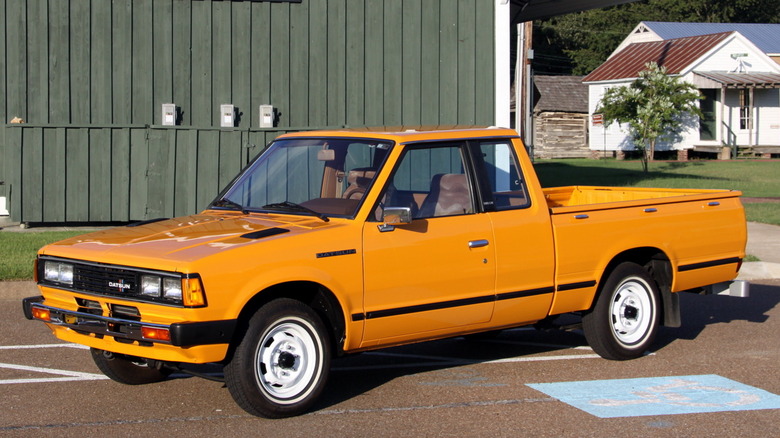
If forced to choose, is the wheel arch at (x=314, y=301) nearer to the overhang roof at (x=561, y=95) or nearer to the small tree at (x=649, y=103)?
the small tree at (x=649, y=103)

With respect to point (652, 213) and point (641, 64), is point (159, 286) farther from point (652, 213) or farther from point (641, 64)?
point (641, 64)

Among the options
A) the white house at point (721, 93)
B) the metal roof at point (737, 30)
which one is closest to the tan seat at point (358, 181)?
the white house at point (721, 93)

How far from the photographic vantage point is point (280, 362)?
6.13 m

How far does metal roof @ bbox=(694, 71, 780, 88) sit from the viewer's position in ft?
134

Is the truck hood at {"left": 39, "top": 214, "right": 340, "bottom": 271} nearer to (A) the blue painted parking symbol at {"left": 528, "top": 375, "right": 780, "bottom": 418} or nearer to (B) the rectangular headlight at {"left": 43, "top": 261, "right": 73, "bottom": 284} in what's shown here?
(B) the rectangular headlight at {"left": 43, "top": 261, "right": 73, "bottom": 284}

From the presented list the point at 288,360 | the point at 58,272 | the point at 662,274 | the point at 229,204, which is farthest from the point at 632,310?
the point at 58,272

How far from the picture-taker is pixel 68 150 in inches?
632

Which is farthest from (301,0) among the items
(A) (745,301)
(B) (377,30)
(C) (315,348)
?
(C) (315,348)

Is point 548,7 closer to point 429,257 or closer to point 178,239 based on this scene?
point 429,257

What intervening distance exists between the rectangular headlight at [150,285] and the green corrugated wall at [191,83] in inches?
413

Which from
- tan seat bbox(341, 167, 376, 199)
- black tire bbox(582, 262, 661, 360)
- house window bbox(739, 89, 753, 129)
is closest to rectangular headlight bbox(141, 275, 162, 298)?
tan seat bbox(341, 167, 376, 199)

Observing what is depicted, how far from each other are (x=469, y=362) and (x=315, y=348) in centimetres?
198

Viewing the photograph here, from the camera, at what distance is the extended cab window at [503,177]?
24.0 feet

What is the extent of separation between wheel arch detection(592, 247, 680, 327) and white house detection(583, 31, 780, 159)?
110ft
